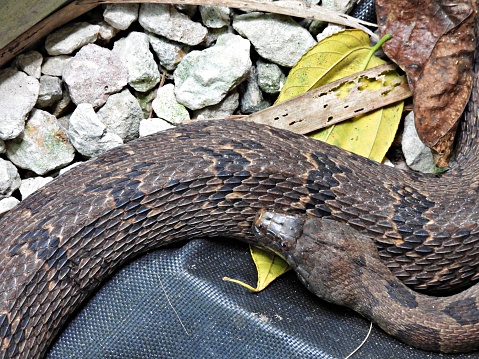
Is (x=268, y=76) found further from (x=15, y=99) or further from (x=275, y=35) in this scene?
(x=15, y=99)

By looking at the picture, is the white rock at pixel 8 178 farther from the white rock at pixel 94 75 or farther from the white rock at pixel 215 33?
the white rock at pixel 215 33

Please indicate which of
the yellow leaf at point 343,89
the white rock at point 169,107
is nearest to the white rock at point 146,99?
the white rock at point 169,107

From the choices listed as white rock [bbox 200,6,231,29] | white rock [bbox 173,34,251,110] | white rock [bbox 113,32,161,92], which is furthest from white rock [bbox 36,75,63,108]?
white rock [bbox 200,6,231,29]

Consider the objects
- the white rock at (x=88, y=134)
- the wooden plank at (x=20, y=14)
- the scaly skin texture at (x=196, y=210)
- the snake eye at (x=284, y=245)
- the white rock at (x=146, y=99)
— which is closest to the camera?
the scaly skin texture at (x=196, y=210)

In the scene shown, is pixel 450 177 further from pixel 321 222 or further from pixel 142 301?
pixel 142 301

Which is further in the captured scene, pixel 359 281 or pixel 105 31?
pixel 105 31

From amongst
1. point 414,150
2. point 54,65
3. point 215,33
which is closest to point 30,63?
point 54,65

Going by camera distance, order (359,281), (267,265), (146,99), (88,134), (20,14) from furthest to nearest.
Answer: (146,99) → (88,134) → (267,265) → (359,281) → (20,14)

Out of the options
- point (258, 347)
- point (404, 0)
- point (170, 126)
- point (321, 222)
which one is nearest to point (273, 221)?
point (321, 222)
